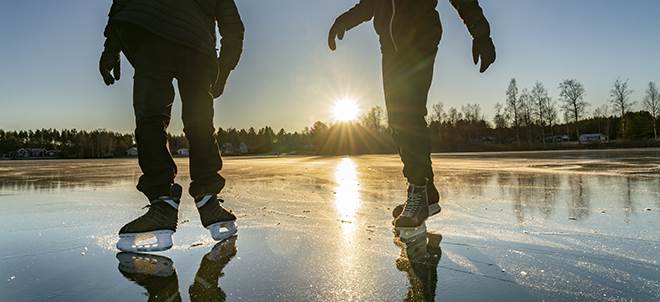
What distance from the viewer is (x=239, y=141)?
104 meters

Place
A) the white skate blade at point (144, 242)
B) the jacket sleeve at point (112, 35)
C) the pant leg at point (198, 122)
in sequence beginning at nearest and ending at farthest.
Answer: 1. the white skate blade at point (144, 242)
2. the jacket sleeve at point (112, 35)
3. the pant leg at point (198, 122)

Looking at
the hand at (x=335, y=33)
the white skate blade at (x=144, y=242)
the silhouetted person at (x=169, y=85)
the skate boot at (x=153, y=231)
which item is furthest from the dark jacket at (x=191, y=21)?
the white skate blade at (x=144, y=242)

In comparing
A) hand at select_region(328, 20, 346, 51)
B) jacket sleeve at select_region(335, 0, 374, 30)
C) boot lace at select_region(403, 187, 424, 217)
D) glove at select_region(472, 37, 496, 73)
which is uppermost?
jacket sleeve at select_region(335, 0, 374, 30)

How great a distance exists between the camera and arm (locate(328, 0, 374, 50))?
9.29ft

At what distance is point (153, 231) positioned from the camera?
1.82 metres

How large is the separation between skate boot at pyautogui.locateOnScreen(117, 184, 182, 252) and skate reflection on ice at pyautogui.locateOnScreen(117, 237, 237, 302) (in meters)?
0.07

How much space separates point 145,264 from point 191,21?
4.22ft

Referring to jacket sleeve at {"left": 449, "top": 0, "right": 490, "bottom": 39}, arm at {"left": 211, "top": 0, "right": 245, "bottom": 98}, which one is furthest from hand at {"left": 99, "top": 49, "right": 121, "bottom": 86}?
jacket sleeve at {"left": 449, "top": 0, "right": 490, "bottom": 39}

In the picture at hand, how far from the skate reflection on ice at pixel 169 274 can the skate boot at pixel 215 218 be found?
0.20 metres

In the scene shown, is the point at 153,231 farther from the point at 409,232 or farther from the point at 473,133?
the point at 473,133

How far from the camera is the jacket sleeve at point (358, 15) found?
2.83 meters

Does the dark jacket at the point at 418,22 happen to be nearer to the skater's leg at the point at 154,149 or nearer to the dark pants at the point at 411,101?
the dark pants at the point at 411,101

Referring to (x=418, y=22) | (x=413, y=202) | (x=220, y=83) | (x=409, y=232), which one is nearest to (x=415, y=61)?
(x=418, y=22)

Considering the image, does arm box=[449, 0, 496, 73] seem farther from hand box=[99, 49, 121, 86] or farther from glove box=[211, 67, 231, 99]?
hand box=[99, 49, 121, 86]
